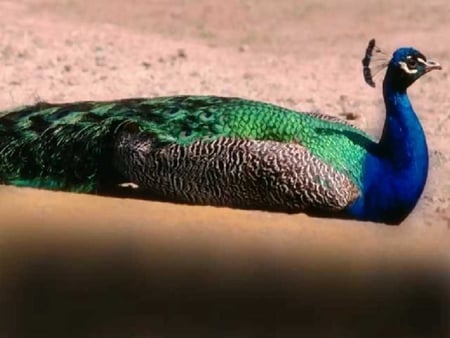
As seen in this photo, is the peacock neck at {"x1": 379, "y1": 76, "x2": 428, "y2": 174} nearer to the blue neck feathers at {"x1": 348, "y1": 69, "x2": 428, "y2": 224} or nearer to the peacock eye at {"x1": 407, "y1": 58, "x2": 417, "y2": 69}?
the blue neck feathers at {"x1": 348, "y1": 69, "x2": 428, "y2": 224}

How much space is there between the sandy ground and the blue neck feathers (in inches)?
4.9

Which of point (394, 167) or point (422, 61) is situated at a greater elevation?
point (422, 61)

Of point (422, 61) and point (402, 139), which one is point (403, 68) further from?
point (402, 139)

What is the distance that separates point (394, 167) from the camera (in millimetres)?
5465

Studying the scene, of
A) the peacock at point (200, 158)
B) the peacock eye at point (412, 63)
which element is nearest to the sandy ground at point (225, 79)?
the peacock at point (200, 158)

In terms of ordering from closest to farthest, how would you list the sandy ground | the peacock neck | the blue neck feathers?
the sandy ground, the blue neck feathers, the peacock neck

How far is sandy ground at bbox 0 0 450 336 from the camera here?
8.85 ft

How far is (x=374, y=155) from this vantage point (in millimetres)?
5441

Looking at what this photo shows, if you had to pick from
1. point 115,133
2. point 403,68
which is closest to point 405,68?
point 403,68

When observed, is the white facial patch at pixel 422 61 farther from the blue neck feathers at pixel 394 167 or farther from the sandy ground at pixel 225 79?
the sandy ground at pixel 225 79

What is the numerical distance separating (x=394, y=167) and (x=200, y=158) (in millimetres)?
910

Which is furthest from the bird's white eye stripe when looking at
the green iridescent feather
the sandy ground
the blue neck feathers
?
the sandy ground

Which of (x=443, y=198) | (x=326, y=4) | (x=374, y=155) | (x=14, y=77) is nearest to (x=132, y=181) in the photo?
(x=374, y=155)

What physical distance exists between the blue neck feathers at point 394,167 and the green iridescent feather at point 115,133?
0.10 meters
